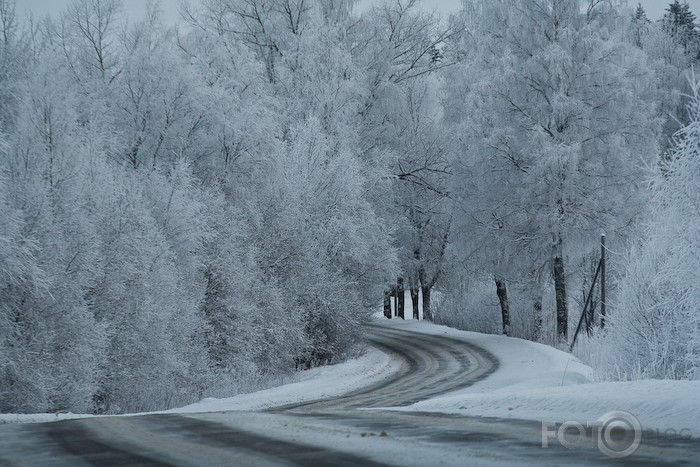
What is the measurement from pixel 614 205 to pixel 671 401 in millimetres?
23713

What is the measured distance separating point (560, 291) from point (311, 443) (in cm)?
2561

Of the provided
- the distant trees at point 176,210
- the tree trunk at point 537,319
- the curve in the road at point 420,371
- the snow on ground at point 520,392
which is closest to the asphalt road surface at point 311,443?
the snow on ground at point 520,392

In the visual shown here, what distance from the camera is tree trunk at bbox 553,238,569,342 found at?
27.7 metres

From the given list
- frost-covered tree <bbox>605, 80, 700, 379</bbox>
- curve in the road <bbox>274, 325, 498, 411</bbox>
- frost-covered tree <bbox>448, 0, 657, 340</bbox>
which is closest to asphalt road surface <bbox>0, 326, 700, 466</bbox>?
frost-covered tree <bbox>605, 80, 700, 379</bbox>

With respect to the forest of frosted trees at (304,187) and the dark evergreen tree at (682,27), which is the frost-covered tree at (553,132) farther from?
the dark evergreen tree at (682,27)

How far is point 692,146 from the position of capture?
1107cm

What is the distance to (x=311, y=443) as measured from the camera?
11.8 feet

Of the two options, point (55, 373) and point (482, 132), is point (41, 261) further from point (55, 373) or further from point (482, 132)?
point (482, 132)

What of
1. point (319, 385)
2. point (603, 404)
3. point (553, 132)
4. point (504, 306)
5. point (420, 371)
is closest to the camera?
point (603, 404)

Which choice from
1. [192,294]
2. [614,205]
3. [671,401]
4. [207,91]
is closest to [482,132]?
[614,205]

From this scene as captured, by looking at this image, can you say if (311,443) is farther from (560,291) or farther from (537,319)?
(537,319)
